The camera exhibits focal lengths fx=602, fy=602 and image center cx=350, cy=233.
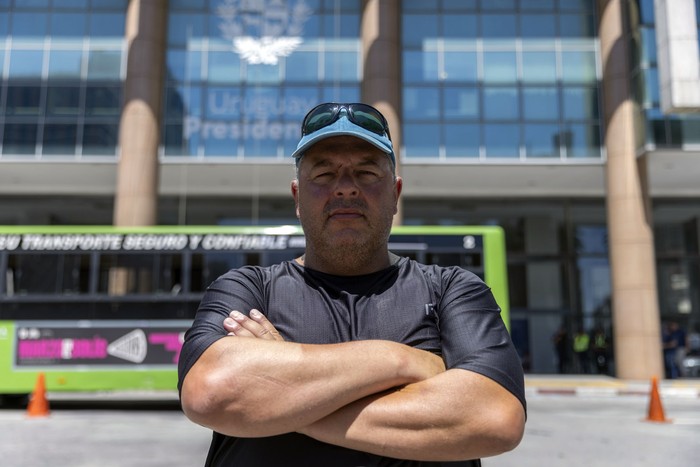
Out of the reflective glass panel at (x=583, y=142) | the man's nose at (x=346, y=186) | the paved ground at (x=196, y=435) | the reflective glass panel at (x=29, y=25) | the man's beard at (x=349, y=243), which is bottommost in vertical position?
the paved ground at (x=196, y=435)

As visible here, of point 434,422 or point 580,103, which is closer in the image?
point 434,422

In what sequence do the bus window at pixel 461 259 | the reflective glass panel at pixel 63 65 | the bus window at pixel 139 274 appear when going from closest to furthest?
1. the bus window at pixel 139 274
2. the bus window at pixel 461 259
3. the reflective glass panel at pixel 63 65

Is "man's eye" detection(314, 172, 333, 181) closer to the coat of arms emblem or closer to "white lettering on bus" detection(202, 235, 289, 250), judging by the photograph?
"white lettering on bus" detection(202, 235, 289, 250)

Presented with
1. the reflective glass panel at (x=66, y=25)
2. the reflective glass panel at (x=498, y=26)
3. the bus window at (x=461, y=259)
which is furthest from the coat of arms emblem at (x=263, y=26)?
the bus window at (x=461, y=259)

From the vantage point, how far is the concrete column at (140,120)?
2030 centimetres

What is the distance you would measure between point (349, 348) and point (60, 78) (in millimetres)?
22570

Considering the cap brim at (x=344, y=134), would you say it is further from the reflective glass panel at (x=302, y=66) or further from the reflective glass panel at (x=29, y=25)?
the reflective glass panel at (x=29, y=25)

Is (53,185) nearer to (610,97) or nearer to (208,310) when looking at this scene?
(610,97)

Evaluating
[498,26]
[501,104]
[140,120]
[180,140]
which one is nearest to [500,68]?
[501,104]

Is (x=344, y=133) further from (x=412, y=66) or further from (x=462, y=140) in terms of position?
(x=412, y=66)

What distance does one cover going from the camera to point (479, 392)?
5.49ft

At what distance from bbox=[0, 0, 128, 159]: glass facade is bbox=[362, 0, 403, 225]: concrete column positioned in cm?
867

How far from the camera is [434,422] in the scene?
1604 millimetres

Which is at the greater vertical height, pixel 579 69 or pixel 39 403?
pixel 579 69
